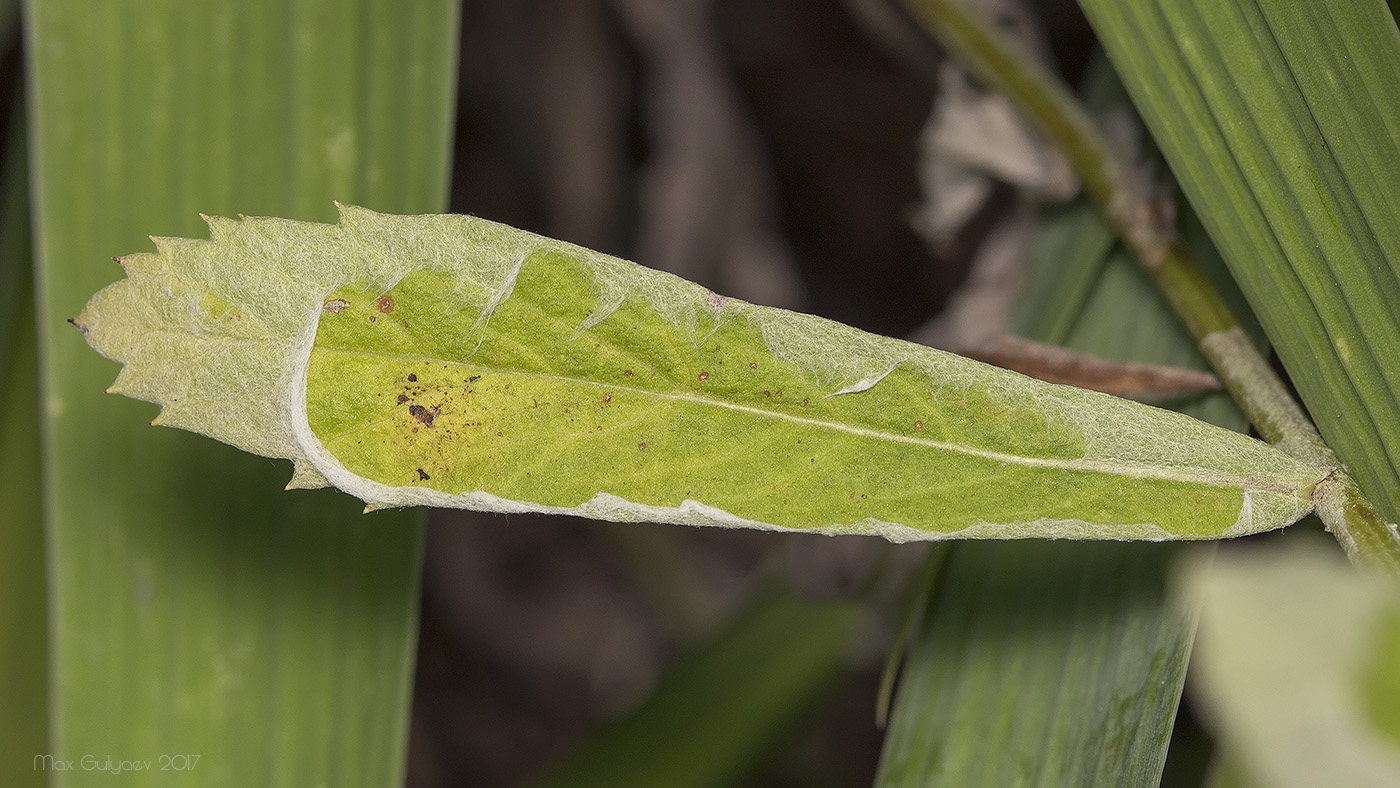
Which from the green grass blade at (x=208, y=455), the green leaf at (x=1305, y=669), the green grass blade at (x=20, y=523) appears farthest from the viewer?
the green grass blade at (x=20, y=523)

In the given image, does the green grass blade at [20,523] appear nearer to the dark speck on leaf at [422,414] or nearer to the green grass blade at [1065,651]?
the dark speck on leaf at [422,414]

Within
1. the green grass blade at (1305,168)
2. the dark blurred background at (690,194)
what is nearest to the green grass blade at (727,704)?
the dark blurred background at (690,194)

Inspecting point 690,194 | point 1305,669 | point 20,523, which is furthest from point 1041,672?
point 690,194

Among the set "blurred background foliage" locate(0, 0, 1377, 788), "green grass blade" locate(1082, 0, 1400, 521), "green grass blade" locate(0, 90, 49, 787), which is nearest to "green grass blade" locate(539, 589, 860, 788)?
"blurred background foliage" locate(0, 0, 1377, 788)

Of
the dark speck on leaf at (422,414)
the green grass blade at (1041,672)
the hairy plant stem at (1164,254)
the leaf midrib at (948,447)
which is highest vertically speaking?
the hairy plant stem at (1164,254)

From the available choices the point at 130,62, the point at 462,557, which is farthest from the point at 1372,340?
the point at 462,557

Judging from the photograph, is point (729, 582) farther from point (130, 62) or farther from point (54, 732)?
point (130, 62)

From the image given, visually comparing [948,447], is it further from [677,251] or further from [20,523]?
[677,251]

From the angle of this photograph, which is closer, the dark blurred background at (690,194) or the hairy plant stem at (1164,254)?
the hairy plant stem at (1164,254)
